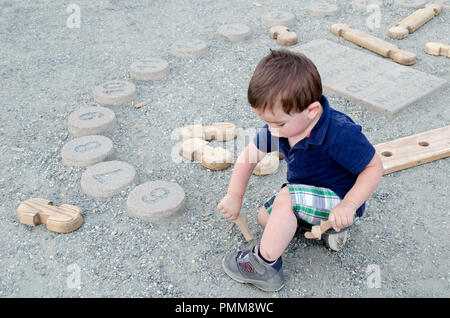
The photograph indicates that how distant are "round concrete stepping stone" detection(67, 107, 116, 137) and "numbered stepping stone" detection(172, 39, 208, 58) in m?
0.85

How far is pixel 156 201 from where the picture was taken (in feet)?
6.63

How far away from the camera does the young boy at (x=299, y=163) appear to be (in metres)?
1.48

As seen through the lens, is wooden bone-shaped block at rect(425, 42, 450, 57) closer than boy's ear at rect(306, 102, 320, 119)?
No

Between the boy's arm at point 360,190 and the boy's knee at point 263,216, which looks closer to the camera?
the boy's arm at point 360,190

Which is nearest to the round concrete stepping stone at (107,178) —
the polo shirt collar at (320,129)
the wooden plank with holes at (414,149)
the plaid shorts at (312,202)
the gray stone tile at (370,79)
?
the plaid shorts at (312,202)

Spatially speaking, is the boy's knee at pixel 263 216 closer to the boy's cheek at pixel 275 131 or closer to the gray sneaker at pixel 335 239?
the gray sneaker at pixel 335 239

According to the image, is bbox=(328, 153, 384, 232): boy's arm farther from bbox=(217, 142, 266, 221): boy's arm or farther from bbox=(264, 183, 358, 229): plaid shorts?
bbox=(217, 142, 266, 221): boy's arm

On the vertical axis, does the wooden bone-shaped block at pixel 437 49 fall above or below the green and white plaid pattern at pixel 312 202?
A: below

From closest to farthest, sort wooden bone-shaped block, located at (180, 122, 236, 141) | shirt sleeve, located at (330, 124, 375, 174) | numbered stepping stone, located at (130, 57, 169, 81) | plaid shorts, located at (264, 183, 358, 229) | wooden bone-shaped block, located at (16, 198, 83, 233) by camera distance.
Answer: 1. shirt sleeve, located at (330, 124, 375, 174)
2. plaid shorts, located at (264, 183, 358, 229)
3. wooden bone-shaped block, located at (16, 198, 83, 233)
4. wooden bone-shaped block, located at (180, 122, 236, 141)
5. numbered stepping stone, located at (130, 57, 169, 81)

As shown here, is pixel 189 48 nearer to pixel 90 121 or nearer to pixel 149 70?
pixel 149 70

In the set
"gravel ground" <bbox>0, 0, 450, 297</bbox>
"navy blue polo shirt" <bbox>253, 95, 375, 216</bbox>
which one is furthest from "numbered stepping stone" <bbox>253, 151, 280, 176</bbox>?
"navy blue polo shirt" <bbox>253, 95, 375, 216</bbox>

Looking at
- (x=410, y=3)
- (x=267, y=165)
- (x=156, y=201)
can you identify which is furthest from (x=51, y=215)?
(x=410, y=3)

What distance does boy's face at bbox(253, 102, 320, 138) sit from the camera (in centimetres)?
150

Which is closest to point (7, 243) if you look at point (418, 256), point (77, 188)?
point (77, 188)
